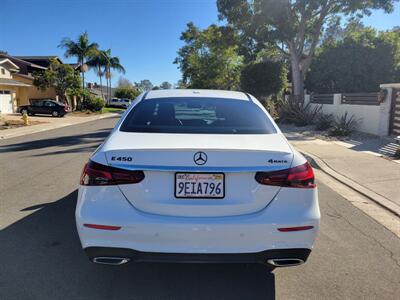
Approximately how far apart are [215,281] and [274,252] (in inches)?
30.6

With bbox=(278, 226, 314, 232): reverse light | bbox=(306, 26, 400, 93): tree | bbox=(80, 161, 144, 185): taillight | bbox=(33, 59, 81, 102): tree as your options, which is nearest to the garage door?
bbox=(33, 59, 81, 102): tree

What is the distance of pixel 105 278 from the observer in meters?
3.49

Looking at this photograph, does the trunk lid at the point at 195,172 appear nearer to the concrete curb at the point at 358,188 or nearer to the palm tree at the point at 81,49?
the concrete curb at the point at 358,188

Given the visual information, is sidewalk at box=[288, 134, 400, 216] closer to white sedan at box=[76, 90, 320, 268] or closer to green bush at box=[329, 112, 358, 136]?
green bush at box=[329, 112, 358, 136]

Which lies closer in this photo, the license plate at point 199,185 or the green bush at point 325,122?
the license plate at point 199,185

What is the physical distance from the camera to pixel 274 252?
9.62 ft

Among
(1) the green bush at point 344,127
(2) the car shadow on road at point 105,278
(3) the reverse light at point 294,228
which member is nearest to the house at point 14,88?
(1) the green bush at point 344,127

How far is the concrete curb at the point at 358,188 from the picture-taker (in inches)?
234

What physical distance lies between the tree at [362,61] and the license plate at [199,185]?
25276 mm

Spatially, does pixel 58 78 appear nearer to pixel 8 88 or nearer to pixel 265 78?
pixel 8 88

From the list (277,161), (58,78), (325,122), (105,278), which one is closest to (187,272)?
(105,278)

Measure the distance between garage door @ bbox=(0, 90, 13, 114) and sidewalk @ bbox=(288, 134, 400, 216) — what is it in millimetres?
30868

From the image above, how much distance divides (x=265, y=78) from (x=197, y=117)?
25.1m

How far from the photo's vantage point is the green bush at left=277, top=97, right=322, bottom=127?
787 inches
